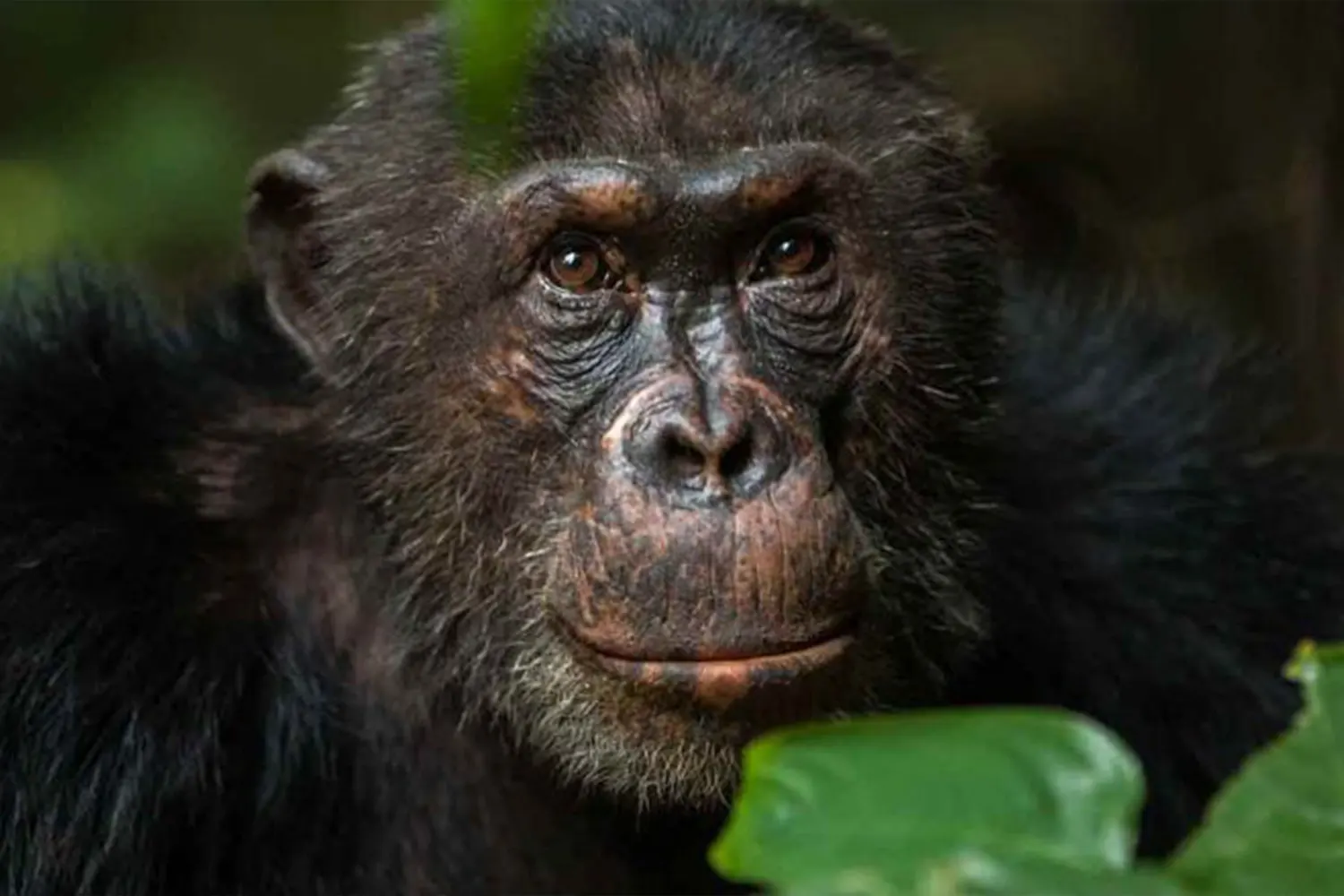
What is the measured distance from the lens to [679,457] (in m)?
3.54

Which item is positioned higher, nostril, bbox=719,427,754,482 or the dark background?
the dark background

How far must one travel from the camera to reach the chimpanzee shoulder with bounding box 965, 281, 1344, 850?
4809mm

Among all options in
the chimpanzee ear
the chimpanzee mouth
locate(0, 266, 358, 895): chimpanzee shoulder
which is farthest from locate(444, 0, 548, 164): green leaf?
the chimpanzee ear

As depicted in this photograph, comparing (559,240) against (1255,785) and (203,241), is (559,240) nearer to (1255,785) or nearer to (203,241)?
Answer: (1255,785)

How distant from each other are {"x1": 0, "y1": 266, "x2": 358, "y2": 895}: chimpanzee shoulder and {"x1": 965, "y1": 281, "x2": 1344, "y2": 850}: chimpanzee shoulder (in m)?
1.38

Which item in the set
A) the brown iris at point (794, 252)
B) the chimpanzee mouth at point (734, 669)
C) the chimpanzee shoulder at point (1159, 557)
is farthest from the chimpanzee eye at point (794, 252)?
the chimpanzee shoulder at point (1159, 557)

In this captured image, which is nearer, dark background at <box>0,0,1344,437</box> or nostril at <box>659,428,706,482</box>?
nostril at <box>659,428,706,482</box>

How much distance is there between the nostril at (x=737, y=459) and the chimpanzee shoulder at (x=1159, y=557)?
126 cm

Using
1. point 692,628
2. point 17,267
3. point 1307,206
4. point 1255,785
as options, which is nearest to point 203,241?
point 17,267

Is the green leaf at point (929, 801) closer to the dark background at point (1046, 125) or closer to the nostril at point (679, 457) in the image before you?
the nostril at point (679, 457)

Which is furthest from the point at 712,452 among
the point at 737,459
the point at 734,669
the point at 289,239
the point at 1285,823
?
the point at 1285,823

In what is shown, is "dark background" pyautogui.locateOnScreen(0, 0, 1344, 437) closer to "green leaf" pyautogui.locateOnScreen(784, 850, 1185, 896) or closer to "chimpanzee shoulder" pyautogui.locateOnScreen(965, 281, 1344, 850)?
"chimpanzee shoulder" pyautogui.locateOnScreen(965, 281, 1344, 850)

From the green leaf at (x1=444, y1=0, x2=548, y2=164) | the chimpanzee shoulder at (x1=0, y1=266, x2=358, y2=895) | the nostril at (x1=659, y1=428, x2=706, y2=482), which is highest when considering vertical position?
the green leaf at (x1=444, y1=0, x2=548, y2=164)

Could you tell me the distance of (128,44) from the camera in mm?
7965
